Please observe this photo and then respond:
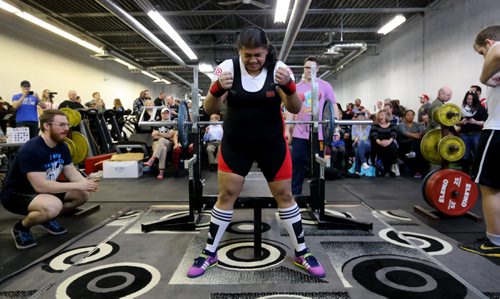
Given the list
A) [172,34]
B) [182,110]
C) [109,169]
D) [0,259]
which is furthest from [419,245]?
[172,34]

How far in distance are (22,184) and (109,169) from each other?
2973 millimetres

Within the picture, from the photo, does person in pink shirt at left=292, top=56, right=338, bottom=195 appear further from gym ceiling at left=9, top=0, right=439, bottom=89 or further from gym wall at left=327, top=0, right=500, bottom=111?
gym wall at left=327, top=0, right=500, bottom=111

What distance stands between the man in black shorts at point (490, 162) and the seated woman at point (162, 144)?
13.8 feet

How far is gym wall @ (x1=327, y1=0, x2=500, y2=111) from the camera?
225 inches

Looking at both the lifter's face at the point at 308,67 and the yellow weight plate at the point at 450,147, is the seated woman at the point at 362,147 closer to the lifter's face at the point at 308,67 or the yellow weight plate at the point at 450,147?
the yellow weight plate at the point at 450,147

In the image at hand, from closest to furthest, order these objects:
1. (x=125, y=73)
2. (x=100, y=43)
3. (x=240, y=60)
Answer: (x=240, y=60), (x=100, y=43), (x=125, y=73)

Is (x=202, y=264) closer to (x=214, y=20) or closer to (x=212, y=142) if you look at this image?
(x=212, y=142)

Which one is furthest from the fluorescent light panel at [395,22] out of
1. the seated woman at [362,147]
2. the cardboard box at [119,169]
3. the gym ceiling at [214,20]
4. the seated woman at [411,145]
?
the cardboard box at [119,169]

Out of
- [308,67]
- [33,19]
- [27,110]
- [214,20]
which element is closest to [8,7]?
[33,19]

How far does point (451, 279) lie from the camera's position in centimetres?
172

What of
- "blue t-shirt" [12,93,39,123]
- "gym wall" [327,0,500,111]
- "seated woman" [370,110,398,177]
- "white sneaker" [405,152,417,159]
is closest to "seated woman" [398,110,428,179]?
"white sneaker" [405,152,417,159]

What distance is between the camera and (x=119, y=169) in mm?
5273

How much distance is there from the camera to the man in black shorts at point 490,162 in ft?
6.64

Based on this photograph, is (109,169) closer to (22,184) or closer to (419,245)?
(22,184)
